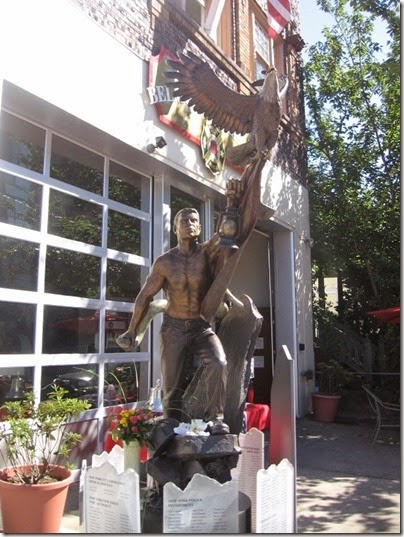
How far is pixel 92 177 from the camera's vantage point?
6.60 metres

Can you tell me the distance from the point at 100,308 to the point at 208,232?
273 cm

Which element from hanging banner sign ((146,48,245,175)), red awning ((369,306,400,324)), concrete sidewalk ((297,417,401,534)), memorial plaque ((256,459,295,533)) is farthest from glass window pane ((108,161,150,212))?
red awning ((369,306,400,324))

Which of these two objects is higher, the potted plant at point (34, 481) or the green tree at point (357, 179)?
the green tree at point (357, 179)

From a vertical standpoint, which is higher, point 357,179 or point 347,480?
point 357,179

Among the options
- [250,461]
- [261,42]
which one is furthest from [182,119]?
[250,461]

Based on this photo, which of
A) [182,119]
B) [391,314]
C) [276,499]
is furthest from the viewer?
[391,314]

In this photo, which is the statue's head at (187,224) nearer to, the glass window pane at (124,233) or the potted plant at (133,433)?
the potted plant at (133,433)

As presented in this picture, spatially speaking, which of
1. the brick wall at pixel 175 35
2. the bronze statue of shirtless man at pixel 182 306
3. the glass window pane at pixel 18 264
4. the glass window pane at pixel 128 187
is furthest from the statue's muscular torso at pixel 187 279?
the brick wall at pixel 175 35

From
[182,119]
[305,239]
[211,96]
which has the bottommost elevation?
[211,96]

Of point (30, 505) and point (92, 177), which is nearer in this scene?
point (30, 505)

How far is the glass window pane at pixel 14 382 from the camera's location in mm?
5125

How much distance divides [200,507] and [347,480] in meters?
3.84

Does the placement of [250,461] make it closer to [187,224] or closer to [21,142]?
[187,224]

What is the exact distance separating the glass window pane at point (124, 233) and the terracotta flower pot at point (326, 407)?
5372mm
